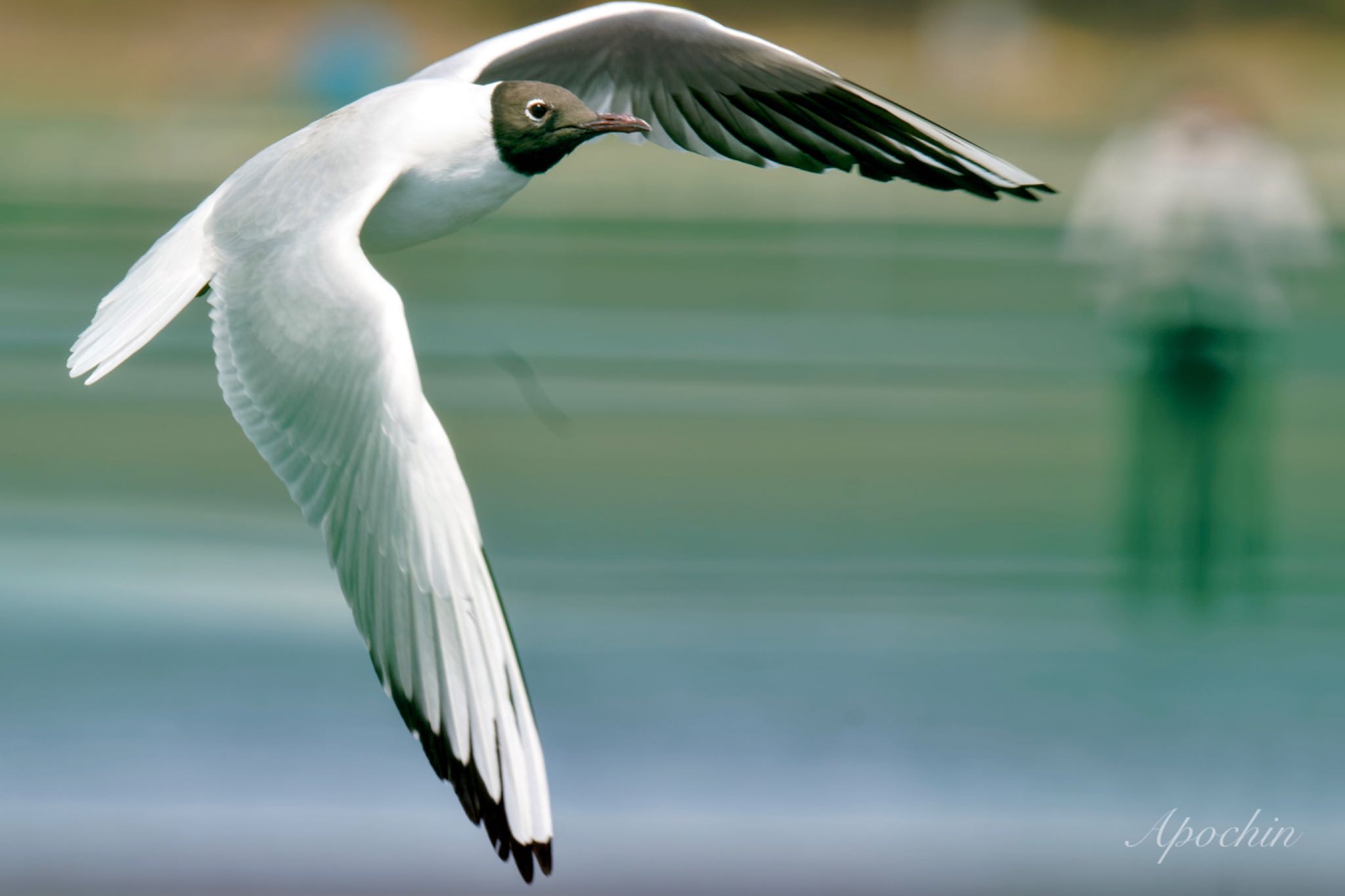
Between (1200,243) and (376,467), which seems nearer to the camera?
(376,467)

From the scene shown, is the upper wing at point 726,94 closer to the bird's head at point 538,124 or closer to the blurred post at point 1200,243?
the bird's head at point 538,124

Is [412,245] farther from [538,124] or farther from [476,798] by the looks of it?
[476,798]

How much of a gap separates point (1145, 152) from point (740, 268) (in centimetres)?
1202

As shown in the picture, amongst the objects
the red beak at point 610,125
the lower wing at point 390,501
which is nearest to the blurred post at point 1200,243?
the red beak at point 610,125

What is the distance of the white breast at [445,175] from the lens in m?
2.62

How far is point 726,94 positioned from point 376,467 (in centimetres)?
108

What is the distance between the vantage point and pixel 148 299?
2.56m

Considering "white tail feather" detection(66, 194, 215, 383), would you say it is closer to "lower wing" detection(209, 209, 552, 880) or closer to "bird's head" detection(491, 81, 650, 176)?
"lower wing" detection(209, 209, 552, 880)

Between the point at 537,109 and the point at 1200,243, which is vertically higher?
the point at 1200,243

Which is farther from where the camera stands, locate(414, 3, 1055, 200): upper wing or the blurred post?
the blurred post

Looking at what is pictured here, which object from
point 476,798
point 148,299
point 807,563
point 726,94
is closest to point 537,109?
point 726,94

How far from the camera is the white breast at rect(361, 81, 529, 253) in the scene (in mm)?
2619
